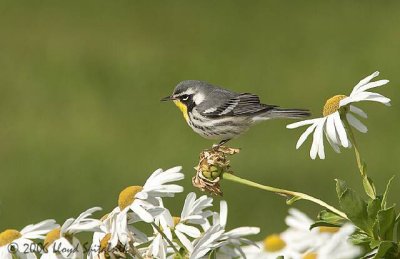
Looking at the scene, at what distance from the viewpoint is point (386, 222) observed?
1744 mm

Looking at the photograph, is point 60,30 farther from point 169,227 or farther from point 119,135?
point 169,227

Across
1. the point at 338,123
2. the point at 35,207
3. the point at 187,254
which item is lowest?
the point at 35,207

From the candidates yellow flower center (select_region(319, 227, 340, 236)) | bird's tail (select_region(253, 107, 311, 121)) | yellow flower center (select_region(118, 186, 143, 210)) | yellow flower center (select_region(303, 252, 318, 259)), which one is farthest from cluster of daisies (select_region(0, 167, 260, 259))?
bird's tail (select_region(253, 107, 311, 121))

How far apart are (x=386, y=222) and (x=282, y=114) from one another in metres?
1.36

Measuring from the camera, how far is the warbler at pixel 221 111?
3.05m

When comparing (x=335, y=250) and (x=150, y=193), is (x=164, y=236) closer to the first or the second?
(x=150, y=193)

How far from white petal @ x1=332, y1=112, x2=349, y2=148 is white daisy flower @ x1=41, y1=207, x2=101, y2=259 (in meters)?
0.38

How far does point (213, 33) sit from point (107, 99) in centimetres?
165

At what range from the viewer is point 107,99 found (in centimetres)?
957

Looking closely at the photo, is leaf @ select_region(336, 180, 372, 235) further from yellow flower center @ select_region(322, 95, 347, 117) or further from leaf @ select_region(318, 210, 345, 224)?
yellow flower center @ select_region(322, 95, 347, 117)

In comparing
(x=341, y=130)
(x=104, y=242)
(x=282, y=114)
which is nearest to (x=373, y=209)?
(x=341, y=130)

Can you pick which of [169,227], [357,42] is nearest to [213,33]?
[357,42]

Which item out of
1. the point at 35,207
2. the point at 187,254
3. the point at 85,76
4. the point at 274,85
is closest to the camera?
the point at 187,254

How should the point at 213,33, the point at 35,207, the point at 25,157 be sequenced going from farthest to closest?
the point at 213,33 < the point at 25,157 < the point at 35,207
